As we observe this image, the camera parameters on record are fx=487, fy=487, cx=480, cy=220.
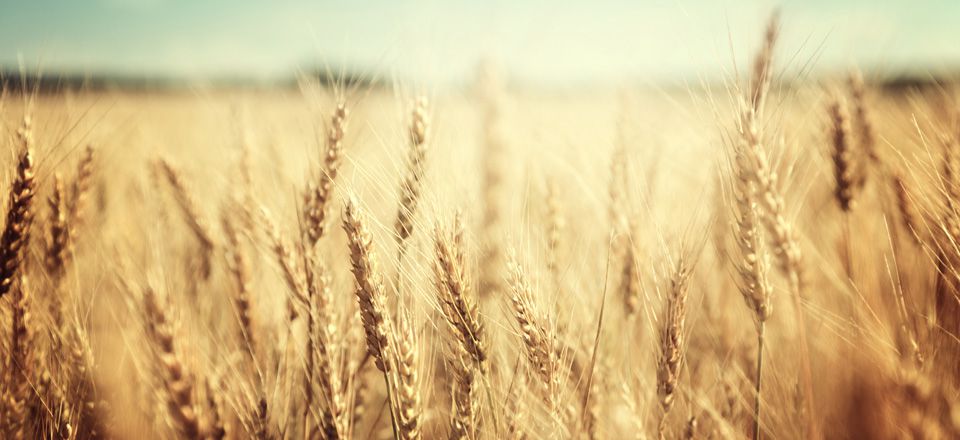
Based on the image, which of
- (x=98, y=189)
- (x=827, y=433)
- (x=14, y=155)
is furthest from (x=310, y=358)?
(x=98, y=189)

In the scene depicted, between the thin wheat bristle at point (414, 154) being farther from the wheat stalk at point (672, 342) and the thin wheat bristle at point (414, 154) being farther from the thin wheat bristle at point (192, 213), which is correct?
the thin wheat bristle at point (192, 213)

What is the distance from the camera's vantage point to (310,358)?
4.23 ft

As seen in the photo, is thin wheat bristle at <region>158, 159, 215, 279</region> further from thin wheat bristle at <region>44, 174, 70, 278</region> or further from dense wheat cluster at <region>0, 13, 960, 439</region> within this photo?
thin wheat bristle at <region>44, 174, 70, 278</region>

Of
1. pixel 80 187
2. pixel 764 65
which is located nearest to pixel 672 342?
pixel 764 65

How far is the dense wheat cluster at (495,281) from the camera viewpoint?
1010 millimetres

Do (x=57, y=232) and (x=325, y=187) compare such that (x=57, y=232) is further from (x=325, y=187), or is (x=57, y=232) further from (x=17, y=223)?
(x=325, y=187)

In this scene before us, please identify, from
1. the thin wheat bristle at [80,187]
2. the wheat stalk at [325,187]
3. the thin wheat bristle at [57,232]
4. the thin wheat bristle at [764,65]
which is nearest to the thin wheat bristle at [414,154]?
the wheat stalk at [325,187]

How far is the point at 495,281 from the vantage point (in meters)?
1.75

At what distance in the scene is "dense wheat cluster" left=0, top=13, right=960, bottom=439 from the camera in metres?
1.01

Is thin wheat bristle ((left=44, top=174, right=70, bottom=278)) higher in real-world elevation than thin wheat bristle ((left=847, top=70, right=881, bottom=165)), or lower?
lower

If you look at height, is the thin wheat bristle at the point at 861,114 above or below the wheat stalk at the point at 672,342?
above

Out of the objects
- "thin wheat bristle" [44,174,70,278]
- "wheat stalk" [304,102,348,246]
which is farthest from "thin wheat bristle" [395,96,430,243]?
"thin wheat bristle" [44,174,70,278]

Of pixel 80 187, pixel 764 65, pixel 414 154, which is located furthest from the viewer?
pixel 80 187

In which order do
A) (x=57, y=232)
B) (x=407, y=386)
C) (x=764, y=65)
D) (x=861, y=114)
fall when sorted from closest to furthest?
(x=407, y=386) → (x=764, y=65) → (x=57, y=232) → (x=861, y=114)
